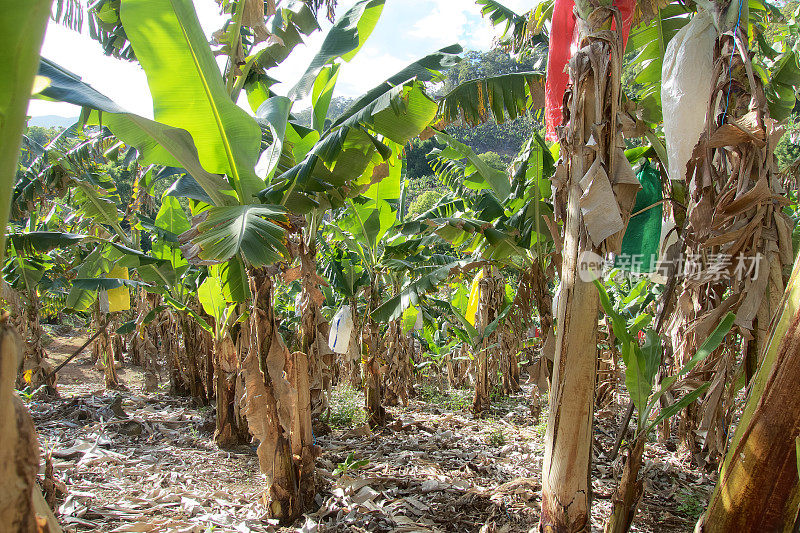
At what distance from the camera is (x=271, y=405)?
2834 mm

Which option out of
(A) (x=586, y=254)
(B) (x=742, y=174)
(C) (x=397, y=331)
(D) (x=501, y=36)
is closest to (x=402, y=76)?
(A) (x=586, y=254)

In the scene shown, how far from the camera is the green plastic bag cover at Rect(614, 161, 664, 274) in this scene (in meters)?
2.45

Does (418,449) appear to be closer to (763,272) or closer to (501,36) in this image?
(763,272)

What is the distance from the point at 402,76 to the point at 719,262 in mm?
2035

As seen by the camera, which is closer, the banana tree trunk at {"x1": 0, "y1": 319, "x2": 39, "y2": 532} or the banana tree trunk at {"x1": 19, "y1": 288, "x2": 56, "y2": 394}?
the banana tree trunk at {"x1": 0, "y1": 319, "x2": 39, "y2": 532}

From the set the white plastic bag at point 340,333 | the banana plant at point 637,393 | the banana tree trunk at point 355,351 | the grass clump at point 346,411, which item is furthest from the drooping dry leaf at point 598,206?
the grass clump at point 346,411

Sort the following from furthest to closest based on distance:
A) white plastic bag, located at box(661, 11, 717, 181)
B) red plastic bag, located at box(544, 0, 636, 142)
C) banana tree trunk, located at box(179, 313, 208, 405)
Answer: banana tree trunk, located at box(179, 313, 208, 405) < red plastic bag, located at box(544, 0, 636, 142) < white plastic bag, located at box(661, 11, 717, 181)

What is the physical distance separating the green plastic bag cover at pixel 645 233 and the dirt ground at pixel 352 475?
1.06 meters

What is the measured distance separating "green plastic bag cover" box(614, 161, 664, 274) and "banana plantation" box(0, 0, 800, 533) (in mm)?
12

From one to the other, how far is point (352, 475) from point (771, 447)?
2.82m

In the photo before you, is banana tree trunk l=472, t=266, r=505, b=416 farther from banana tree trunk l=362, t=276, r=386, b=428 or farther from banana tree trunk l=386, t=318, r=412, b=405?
banana tree trunk l=362, t=276, r=386, b=428

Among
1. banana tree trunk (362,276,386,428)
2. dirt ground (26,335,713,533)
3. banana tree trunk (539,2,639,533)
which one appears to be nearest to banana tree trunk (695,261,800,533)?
banana tree trunk (539,2,639,533)

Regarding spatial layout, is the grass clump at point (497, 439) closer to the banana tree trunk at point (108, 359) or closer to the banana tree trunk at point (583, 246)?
the banana tree trunk at point (583, 246)

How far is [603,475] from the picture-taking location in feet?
11.5
